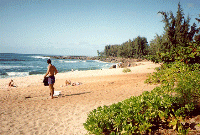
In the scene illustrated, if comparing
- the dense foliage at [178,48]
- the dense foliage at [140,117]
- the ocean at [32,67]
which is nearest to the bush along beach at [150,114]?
the dense foliage at [140,117]

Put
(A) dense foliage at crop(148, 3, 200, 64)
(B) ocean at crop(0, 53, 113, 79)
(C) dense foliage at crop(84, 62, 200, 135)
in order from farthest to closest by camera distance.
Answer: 1. (B) ocean at crop(0, 53, 113, 79)
2. (A) dense foliage at crop(148, 3, 200, 64)
3. (C) dense foliage at crop(84, 62, 200, 135)

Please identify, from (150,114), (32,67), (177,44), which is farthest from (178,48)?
(32,67)

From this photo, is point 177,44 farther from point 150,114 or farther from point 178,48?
point 150,114

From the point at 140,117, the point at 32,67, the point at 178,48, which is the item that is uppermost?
the point at 178,48

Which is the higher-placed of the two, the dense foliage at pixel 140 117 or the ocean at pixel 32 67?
the dense foliage at pixel 140 117

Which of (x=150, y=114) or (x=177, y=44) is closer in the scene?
(x=150, y=114)

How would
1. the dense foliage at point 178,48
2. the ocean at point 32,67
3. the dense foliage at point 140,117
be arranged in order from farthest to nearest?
the ocean at point 32,67 < the dense foliage at point 178,48 < the dense foliage at point 140,117

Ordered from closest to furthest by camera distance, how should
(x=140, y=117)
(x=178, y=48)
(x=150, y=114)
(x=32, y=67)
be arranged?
(x=140, y=117) → (x=150, y=114) → (x=178, y=48) → (x=32, y=67)

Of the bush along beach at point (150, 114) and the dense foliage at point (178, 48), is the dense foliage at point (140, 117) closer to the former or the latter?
the bush along beach at point (150, 114)

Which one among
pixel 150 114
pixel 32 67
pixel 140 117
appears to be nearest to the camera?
pixel 140 117

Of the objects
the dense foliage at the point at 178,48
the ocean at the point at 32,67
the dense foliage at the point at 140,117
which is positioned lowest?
the ocean at the point at 32,67

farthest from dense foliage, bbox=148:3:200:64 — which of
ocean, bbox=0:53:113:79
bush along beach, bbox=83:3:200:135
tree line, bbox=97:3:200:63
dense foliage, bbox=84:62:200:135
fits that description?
ocean, bbox=0:53:113:79

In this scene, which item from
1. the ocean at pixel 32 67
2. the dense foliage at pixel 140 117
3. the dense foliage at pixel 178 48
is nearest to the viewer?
the dense foliage at pixel 140 117

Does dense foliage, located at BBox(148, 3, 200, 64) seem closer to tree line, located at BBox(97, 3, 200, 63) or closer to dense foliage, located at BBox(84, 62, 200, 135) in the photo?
tree line, located at BBox(97, 3, 200, 63)
